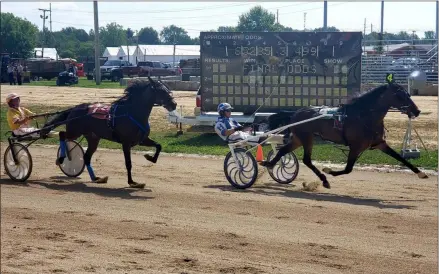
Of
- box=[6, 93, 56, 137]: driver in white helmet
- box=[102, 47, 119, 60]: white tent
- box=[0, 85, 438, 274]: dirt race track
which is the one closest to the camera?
box=[0, 85, 438, 274]: dirt race track

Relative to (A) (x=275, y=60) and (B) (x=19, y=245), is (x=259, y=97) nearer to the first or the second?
(A) (x=275, y=60)

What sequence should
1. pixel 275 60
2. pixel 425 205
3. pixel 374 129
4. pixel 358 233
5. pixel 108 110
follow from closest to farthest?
pixel 358 233, pixel 425 205, pixel 374 129, pixel 108 110, pixel 275 60

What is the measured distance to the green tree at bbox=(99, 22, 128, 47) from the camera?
230 feet

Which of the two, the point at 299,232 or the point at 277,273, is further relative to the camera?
the point at 299,232

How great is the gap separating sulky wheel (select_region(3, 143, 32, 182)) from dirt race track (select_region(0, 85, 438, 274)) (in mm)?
182

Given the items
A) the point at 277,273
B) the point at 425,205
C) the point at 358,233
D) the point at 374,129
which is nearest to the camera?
the point at 277,273

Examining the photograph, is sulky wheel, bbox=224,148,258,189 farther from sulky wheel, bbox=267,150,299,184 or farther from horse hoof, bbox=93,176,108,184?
horse hoof, bbox=93,176,108,184

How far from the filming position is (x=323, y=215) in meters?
9.70

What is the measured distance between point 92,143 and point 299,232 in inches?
198

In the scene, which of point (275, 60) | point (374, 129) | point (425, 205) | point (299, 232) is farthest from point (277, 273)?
point (275, 60)

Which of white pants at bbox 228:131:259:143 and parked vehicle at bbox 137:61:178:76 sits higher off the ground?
parked vehicle at bbox 137:61:178:76

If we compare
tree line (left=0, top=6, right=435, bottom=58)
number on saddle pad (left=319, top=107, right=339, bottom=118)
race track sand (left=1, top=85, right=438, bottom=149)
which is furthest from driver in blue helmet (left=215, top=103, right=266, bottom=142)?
tree line (left=0, top=6, right=435, bottom=58)

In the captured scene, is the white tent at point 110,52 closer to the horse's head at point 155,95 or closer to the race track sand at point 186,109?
the race track sand at point 186,109

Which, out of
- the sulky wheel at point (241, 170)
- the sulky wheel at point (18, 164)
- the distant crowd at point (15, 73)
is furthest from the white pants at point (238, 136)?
the distant crowd at point (15, 73)
